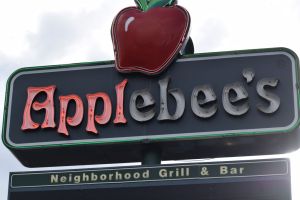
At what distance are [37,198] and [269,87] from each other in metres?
4.23

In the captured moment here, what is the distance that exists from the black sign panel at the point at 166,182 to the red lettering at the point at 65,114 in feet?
3.97

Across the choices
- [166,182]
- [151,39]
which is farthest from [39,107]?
[166,182]

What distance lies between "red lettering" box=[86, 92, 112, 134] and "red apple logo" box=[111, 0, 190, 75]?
59 centimetres

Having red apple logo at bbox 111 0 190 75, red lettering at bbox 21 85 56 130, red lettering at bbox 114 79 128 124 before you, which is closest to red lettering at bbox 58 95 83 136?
red lettering at bbox 21 85 56 130

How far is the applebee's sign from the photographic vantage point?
479 inches

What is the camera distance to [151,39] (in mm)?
13000

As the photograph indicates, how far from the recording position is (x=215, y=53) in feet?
41.8

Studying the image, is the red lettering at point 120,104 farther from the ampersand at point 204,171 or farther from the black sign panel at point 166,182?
the ampersand at point 204,171

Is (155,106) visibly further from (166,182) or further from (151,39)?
(166,182)

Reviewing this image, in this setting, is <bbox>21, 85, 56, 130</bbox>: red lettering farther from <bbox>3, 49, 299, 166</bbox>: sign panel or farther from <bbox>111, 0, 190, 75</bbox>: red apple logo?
<bbox>111, 0, 190, 75</bbox>: red apple logo

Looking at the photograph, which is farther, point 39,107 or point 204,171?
point 39,107

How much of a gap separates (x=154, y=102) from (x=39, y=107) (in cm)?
211

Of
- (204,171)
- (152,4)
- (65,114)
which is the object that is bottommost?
(204,171)

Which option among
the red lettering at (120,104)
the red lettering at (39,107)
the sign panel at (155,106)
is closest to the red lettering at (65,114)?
the sign panel at (155,106)
